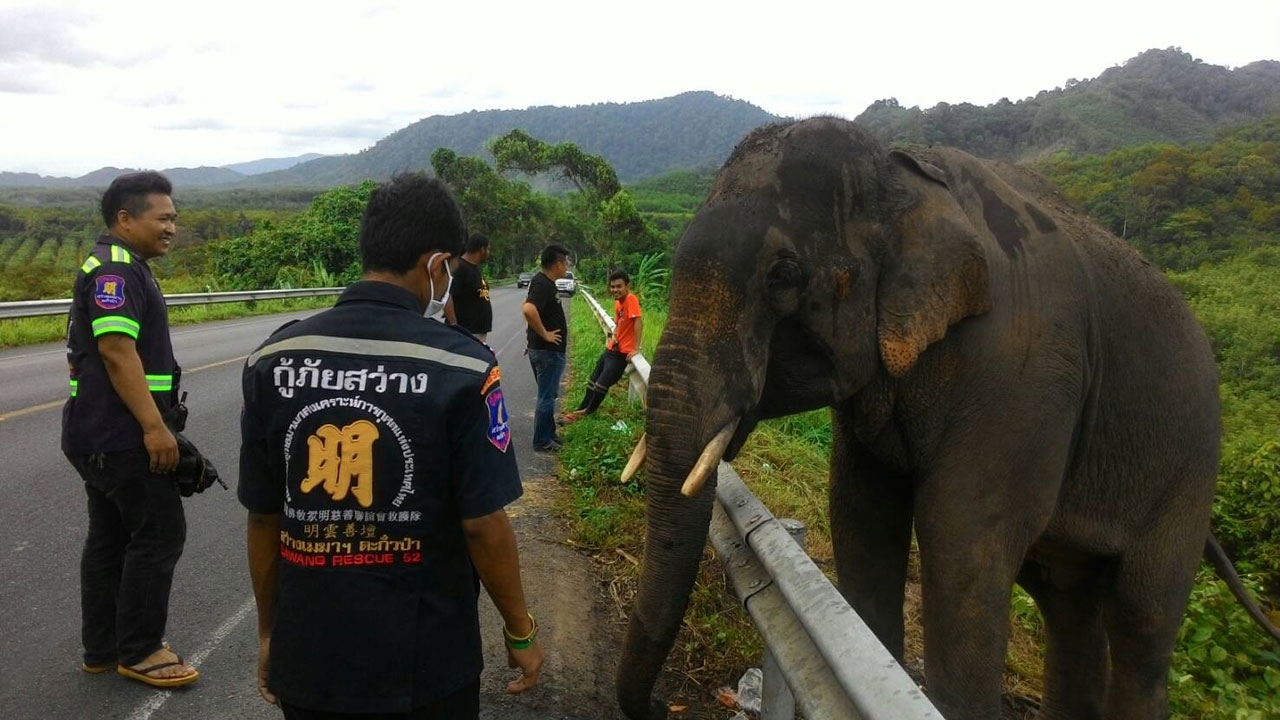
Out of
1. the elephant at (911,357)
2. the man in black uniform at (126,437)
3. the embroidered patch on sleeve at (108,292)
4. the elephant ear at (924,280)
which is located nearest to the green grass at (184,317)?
the man in black uniform at (126,437)

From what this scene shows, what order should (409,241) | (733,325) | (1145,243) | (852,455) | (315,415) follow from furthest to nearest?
(1145,243) < (852,455) < (733,325) < (409,241) < (315,415)

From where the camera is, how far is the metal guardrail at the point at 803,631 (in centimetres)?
171

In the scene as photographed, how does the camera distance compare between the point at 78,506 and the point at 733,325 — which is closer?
the point at 733,325

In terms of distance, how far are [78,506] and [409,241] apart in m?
5.16

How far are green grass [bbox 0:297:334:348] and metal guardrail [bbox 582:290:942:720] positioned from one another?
599 inches

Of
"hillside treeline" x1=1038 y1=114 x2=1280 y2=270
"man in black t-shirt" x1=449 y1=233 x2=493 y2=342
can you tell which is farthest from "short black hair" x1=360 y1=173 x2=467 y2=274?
"hillside treeline" x1=1038 y1=114 x2=1280 y2=270

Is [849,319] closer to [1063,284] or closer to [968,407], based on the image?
[968,407]

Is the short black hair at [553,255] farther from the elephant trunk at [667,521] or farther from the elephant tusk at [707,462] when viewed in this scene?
the elephant tusk at [707,462]

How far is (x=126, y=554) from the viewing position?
3.52m

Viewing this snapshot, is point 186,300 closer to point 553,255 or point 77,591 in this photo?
point 553,255

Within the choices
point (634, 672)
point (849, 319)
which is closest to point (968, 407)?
point (849, 319)

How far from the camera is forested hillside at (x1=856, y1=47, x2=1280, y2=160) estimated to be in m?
75.6

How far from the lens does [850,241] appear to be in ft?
8.97

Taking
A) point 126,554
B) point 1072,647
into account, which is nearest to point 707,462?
point 1072,647
